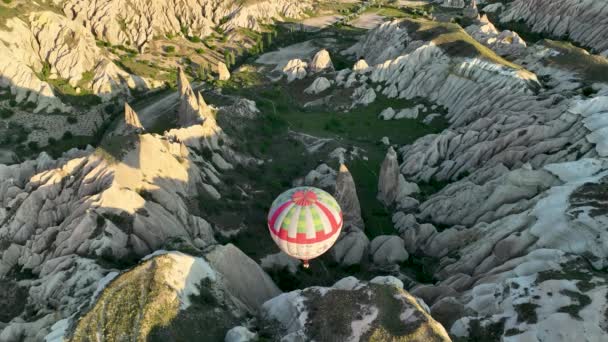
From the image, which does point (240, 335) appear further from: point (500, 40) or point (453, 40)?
point (500, 40)

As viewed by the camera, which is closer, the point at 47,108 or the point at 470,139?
the point at 470,139

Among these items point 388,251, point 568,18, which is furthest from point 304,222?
point 568,18

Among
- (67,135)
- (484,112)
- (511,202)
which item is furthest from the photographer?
(67,135)

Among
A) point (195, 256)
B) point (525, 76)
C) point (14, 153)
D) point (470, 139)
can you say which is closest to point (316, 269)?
point (195, 256)

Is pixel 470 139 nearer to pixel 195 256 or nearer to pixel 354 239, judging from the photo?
pixel 354 239

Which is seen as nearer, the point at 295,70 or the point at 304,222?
the point at 304,222

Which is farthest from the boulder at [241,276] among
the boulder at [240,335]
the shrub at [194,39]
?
the shrub at [194,39]

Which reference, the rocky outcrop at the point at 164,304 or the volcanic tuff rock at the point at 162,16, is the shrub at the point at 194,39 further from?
the rocky outcrop at the point at 164,304
